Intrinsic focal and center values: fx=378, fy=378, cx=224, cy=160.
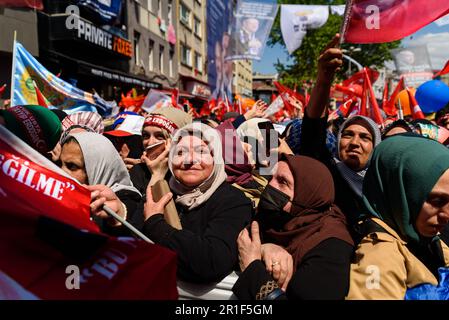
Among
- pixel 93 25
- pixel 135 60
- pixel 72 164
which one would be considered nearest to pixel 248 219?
pixel 72 164

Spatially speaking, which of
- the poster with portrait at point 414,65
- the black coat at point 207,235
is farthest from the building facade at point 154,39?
the black coat at point 207,235

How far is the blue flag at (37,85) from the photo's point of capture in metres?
4.98

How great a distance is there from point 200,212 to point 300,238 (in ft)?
1.79

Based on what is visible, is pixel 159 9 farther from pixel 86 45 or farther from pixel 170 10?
pixel 86 45

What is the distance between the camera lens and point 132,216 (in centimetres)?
208

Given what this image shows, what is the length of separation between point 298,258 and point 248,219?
381 millimetres

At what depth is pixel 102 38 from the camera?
13812 mm

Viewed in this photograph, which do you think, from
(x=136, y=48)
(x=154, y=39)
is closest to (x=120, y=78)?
(x=136, y=48)

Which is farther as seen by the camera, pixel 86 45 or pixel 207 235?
pixel 86 45

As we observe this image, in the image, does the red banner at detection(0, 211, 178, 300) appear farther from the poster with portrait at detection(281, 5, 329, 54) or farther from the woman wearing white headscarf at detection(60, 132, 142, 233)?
the poster with portrait at detection(281, 5, 329, 54)

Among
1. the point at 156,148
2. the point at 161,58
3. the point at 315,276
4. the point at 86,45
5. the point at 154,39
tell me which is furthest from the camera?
the point at 161,58

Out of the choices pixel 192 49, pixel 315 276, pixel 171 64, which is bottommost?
pixel 315 276

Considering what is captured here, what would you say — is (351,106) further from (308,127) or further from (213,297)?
(213,297)
